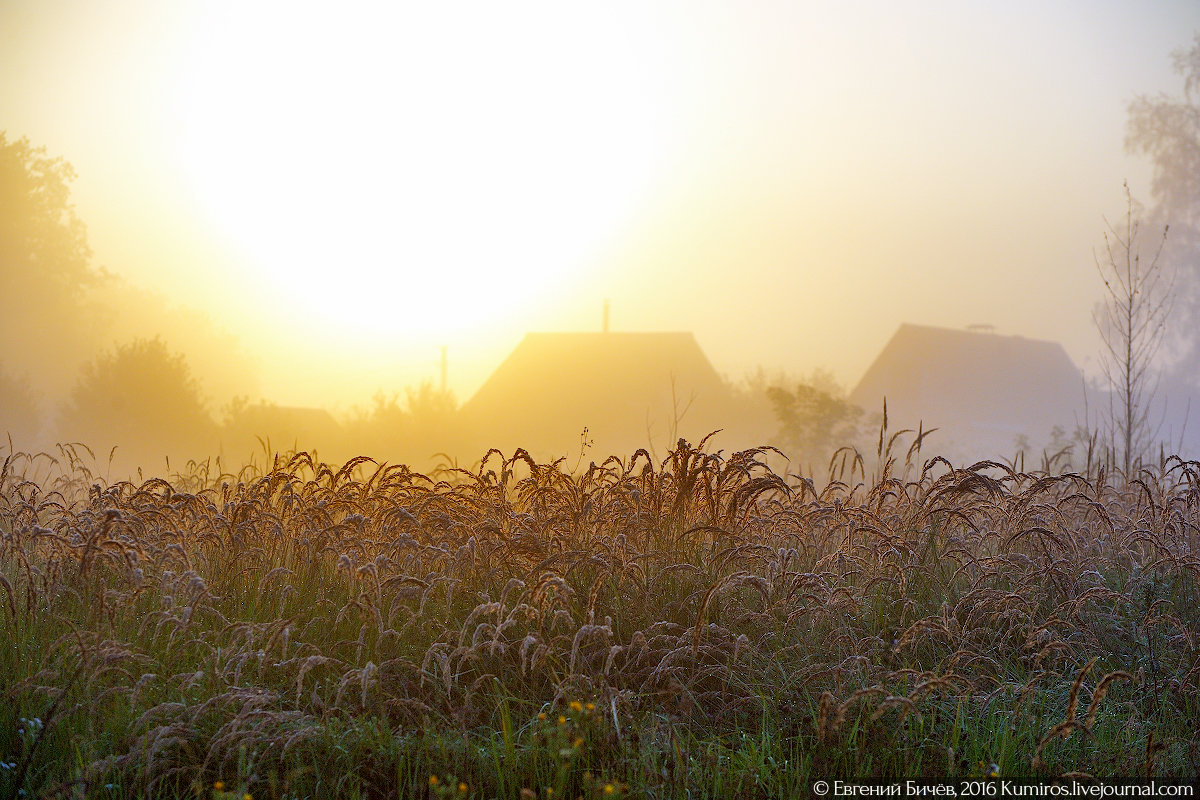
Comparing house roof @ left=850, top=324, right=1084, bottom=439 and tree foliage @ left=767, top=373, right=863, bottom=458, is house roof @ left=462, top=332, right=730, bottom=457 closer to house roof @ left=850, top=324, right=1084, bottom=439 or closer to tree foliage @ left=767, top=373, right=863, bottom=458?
tree foliage @ left=767, top=373, right=863, bottom=458

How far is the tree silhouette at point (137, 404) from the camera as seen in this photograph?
2659cm

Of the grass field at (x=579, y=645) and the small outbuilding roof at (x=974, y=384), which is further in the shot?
the small outbuilding roof at (x=974, y=384)

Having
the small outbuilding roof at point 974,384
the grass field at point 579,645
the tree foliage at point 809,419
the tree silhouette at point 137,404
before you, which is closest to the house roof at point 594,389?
the tree foliage at point 809,419

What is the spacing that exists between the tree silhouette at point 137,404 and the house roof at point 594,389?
1002cm

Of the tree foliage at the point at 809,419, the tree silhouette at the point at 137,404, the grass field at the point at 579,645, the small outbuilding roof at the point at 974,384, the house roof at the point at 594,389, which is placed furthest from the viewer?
the small outbuilding roof at the point at 974,384

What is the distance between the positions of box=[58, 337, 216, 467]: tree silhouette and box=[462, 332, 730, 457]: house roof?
10.0 meters

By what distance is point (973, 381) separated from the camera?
3856cm

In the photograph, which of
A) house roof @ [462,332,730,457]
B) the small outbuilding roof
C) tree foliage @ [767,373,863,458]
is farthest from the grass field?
the small outbuilding roof

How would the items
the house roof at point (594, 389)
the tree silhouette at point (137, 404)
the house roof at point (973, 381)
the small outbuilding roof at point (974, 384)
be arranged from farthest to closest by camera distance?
the house roof at point (973, 381), the small outbuilding roof at point (974, 384), the house roof at point (594, 389), the tree silhouette at point (137, 404)

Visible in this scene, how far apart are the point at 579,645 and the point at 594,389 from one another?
34.9m

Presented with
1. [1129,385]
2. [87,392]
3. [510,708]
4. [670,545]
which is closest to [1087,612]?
[670,545]

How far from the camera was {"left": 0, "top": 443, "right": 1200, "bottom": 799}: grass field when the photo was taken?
8.41 feet

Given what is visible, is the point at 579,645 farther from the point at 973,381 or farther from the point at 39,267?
the point at 973,381

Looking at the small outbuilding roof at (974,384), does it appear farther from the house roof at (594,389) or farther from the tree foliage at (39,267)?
the tree foliage at (39,267)
